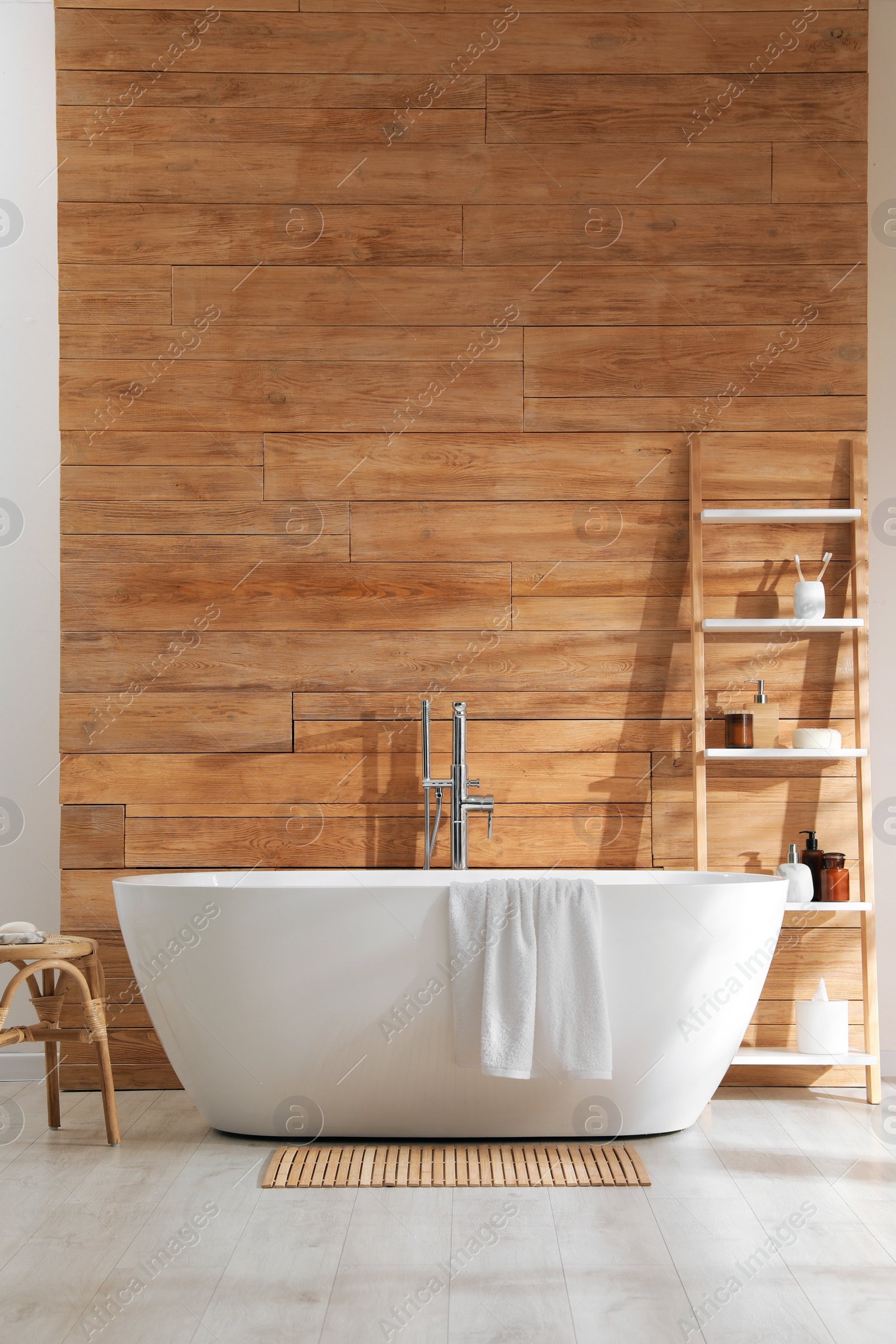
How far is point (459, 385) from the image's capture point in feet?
10.8

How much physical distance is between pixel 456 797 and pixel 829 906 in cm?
104

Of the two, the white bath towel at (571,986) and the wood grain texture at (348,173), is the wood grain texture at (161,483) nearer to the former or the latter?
the wood grain texture at (348,173)

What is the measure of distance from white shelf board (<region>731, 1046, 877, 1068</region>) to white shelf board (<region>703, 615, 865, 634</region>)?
3.70 feet

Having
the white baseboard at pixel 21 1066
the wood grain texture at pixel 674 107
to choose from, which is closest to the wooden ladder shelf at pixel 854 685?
the wood grain texture at pixel 674 107

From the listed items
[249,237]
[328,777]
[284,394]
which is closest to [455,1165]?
[328,777]

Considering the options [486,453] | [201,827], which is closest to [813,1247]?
[201,827]

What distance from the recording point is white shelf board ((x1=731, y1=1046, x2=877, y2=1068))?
2.97 m

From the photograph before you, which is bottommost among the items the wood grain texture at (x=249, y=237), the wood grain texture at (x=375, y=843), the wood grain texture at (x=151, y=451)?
the wood grain texture at (x=375, y=843)

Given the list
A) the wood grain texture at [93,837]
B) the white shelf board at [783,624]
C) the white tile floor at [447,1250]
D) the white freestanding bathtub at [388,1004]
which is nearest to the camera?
the white tile floor at [447,1250]

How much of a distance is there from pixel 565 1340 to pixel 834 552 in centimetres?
231

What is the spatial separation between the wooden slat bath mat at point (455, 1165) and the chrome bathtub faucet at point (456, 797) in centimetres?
81

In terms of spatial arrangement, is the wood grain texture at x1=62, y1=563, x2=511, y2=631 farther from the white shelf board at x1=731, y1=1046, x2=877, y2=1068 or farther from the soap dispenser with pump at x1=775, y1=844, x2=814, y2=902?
the white shelf board at x1=731, y1=1046, x2=877, y2=1068

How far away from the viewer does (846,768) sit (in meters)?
3.29

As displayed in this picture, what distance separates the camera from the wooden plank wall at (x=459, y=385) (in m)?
3.27
